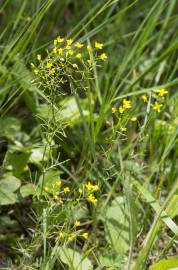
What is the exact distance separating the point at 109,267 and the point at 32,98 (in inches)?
29.9

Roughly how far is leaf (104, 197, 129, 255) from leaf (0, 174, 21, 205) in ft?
0.89

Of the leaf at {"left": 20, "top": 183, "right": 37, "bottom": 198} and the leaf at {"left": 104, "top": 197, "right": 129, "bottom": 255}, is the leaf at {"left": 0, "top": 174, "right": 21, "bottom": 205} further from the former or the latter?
the leaf at {"left": 104, "top": 197, "right": 129, "bottom": 255}

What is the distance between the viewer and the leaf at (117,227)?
4.94 ft

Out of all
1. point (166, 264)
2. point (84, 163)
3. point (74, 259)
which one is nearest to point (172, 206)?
point (166, 264)

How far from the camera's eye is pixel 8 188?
158 cm

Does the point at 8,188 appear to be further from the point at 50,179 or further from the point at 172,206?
the point at 172,206

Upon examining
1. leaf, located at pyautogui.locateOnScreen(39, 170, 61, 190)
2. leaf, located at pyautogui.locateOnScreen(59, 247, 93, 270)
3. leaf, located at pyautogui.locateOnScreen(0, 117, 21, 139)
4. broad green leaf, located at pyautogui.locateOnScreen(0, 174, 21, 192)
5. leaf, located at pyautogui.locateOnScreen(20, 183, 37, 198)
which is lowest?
leaf, located at pyautogui.locateOnScreen(59, 247, 93, 270)

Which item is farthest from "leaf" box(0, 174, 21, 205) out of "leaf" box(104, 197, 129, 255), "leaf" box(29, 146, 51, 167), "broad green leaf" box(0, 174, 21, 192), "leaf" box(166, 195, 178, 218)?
"leaf" box(166, 195, 178, 218)

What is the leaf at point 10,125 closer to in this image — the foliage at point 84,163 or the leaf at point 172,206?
the foliage at point 84,163

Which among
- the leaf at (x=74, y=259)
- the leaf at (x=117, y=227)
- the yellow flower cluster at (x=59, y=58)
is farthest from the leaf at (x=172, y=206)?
the yellow flower cluster at (x=59, y=58)

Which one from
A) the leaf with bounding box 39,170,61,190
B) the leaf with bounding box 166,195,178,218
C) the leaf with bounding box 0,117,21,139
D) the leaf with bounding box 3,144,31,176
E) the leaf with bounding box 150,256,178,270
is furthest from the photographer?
the leaf with bounding box 0,117,21,139

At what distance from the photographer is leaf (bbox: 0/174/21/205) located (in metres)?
1.53

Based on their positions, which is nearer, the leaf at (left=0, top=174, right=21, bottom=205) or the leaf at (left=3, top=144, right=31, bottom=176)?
the leaf at (left=0, top=174, right=21, bottom=205)

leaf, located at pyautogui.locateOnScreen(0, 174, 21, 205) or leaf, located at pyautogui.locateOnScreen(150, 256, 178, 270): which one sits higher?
leaf, located at pyautogui.locateOnScreen(0, 174, 21, 205)
